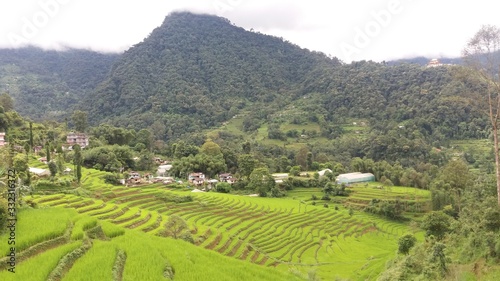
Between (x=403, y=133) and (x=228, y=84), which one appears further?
(x=228, y=84)

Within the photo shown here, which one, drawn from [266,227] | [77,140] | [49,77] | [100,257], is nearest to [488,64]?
[100,257]

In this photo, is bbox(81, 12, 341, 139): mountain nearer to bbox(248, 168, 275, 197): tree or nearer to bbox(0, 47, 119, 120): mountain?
bbox(0, 47, 119, 120): mountain

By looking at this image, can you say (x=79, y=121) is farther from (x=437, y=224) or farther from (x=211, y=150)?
(x=437, y=224)

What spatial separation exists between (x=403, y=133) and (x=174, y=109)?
54.2 m

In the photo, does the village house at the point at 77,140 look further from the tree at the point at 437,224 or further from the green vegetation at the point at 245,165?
the tree at the point at 437,224

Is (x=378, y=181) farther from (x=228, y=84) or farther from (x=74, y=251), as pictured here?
(x=228, y=84)

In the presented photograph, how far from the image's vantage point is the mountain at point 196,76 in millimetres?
92562

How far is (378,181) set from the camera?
53219 millimetres

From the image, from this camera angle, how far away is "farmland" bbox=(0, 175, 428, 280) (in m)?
8.46

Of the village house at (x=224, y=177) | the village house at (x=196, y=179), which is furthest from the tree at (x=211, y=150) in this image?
the village house at (x=196, y=179)

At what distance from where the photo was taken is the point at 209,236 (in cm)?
2117

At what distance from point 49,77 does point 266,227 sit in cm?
11447

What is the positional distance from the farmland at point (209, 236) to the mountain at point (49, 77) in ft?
247

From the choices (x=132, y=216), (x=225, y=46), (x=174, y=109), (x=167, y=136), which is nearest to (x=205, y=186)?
(x=132, y=216)
